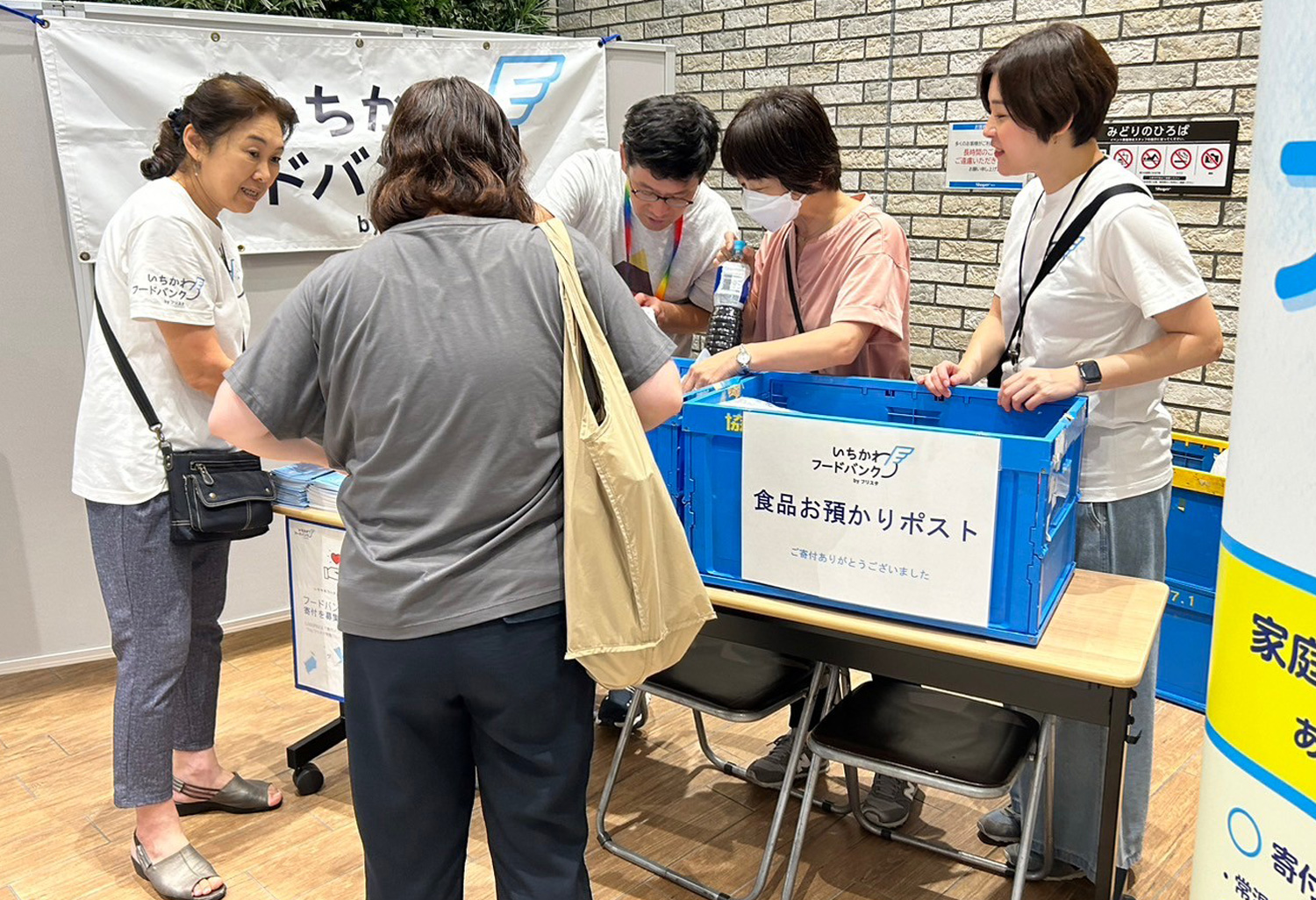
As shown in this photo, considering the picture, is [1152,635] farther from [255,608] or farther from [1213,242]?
[255,608]

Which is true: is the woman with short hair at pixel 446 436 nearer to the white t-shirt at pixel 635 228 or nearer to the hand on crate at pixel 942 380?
the hand on crate at pixel 942 380

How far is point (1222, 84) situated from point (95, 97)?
3.36m

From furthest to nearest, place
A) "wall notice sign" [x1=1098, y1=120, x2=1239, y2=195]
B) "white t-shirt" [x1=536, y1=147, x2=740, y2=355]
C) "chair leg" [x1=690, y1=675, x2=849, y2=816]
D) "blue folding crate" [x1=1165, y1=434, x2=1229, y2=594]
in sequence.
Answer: "wall notice sign" [x1=1098, y1=120, x2=1239, y2=195] < "blue folding crate" [x1=1165, y1=434, x2=1229, y2=594] < "chair leg" [x1=690, y1=675, x2=849, y2=816] < "white t-shirt" [x1=536, y1=147, x2=740, y2=355]

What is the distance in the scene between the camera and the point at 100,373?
7.68 feet

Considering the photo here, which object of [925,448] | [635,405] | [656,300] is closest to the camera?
[635,405]

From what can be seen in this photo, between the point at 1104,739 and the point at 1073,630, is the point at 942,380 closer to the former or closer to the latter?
the point at 1073,630

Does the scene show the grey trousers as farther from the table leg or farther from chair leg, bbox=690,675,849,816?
the table leg

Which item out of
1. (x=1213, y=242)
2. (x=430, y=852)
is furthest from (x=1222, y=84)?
(x=430, y=852)

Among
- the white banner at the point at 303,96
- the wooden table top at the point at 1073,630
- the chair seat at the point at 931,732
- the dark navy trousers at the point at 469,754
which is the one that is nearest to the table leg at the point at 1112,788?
the wooden table top at the point at 1073,630

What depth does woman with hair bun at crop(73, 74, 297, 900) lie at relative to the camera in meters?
2.24

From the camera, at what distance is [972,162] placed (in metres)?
3.85

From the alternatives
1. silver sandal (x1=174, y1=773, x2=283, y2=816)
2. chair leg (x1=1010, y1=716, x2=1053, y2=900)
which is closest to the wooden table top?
chair leg (x1=1010, y1=716, x2=1053, y2=900)

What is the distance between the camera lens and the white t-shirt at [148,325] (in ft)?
7.26

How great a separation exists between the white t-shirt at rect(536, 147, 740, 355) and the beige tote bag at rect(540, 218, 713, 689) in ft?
3.56
